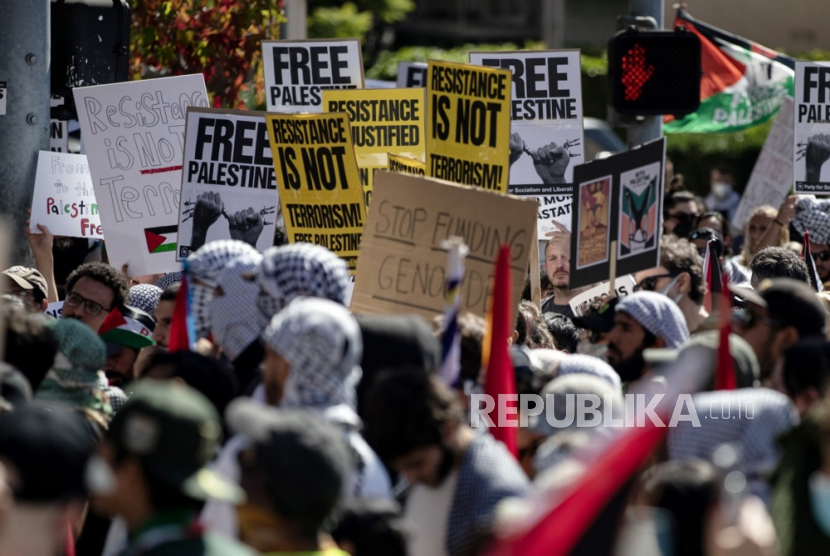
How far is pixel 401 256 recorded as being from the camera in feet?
19.0

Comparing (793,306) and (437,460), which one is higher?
(793,306)

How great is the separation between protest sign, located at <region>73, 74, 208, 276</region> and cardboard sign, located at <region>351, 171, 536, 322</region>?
242cm

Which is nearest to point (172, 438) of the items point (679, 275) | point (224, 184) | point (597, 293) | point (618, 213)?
point (618, 213)

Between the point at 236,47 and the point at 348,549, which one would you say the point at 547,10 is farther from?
the point at 348,549

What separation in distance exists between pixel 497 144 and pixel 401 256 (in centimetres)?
138

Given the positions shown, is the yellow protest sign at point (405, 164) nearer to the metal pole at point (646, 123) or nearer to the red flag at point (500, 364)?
the metal pole at point (646, 123)

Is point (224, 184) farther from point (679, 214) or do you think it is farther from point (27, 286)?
point (679, 214)

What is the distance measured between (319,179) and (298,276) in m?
2.84

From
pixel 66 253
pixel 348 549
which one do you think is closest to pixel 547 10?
pixel 66 253

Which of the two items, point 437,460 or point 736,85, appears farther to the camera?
point 736,85

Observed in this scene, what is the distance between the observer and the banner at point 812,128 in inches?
392

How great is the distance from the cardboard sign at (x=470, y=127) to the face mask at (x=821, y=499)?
12.3 feet

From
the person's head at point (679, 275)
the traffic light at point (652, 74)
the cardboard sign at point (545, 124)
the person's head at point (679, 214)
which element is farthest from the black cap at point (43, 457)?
the person's head at point (679, 214)

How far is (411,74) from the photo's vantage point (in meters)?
10.8
